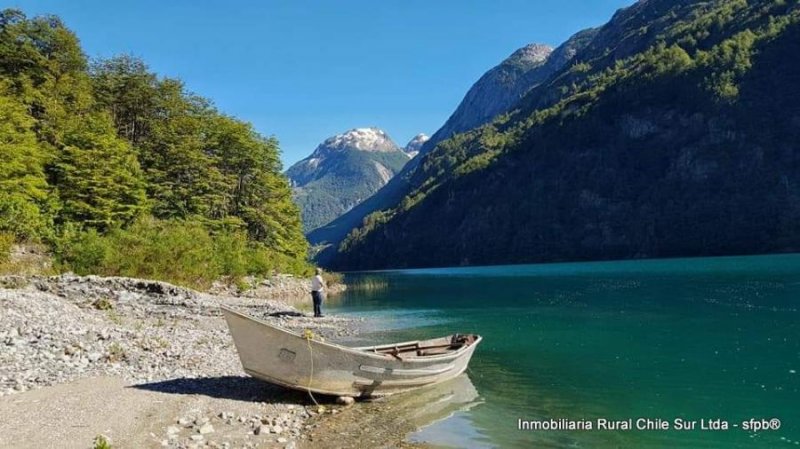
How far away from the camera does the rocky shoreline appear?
12.3m

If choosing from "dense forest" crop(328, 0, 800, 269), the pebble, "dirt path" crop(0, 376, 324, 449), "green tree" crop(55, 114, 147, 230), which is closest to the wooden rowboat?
the pebble

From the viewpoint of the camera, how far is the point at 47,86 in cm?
5425

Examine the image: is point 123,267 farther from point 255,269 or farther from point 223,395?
point 223,395

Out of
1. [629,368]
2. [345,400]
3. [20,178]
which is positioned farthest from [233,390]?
[20,178]

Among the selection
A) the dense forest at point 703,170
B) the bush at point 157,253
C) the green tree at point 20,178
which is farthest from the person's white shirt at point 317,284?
the dense forest at point 703,170

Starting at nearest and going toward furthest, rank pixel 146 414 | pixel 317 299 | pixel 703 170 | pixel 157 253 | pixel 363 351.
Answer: pixel 146 414, pixel 363 351, pixel 317 299, pixel 157 253, pixel 703 170

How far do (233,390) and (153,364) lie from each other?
3297 millimetres

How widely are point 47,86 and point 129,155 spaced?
42.1 ft

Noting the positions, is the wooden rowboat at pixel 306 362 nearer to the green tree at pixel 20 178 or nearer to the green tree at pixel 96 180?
the green tree at pixel 20 178

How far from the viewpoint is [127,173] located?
156 feet

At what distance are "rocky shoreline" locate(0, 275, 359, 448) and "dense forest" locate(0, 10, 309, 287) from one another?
12.2 meters

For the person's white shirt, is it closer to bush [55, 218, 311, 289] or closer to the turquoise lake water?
the turquoise lake water

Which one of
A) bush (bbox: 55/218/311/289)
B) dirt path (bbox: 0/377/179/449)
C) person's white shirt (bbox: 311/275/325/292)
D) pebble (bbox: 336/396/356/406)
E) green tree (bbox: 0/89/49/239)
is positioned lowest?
pebble (bbox: 336/396/356/406)

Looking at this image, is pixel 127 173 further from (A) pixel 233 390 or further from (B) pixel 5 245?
(A) pixel 233 390
